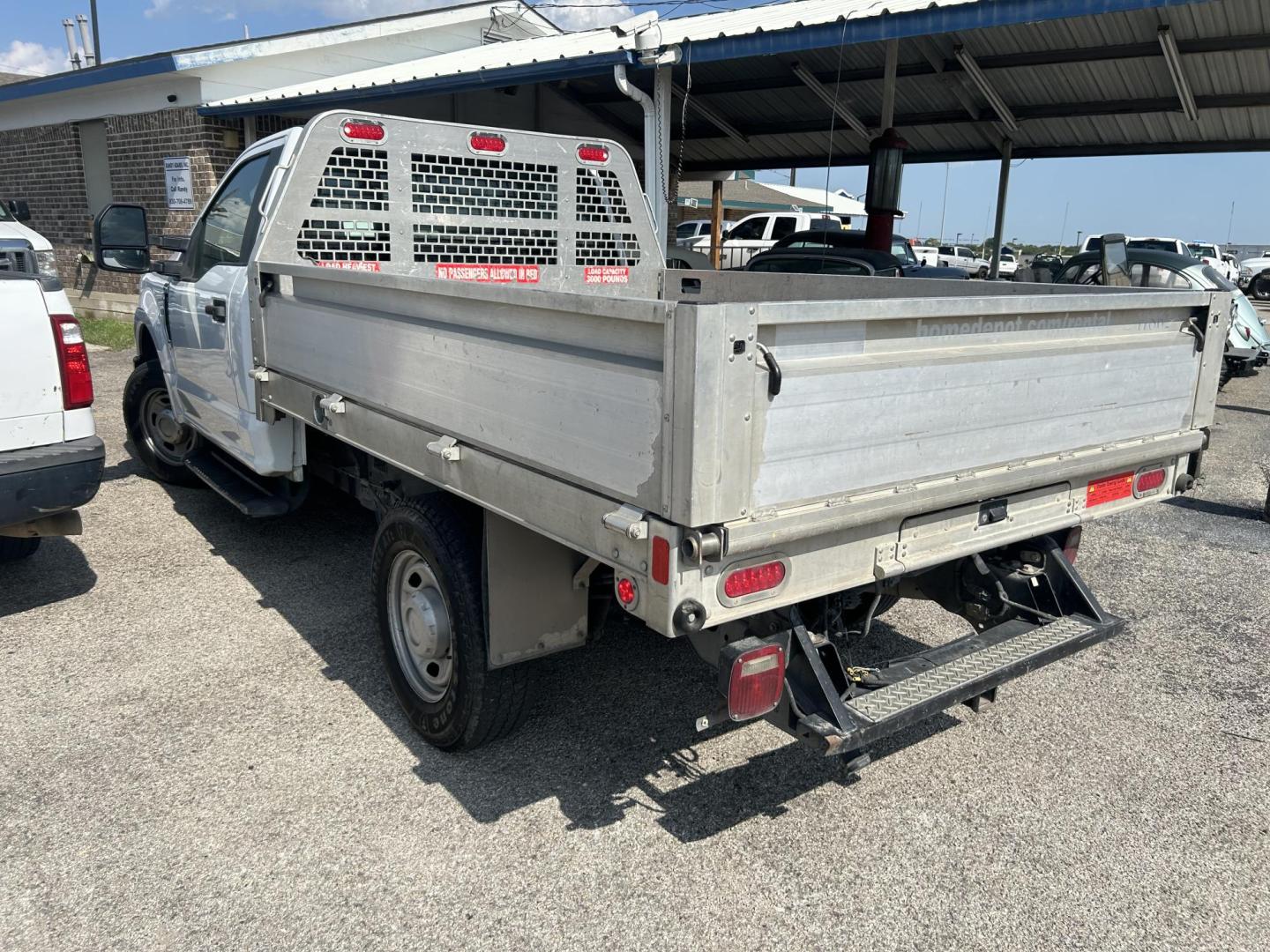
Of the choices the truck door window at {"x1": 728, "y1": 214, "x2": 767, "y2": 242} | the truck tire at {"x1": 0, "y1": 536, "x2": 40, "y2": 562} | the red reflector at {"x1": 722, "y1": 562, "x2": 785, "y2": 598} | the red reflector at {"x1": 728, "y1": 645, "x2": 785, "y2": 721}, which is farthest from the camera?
the truck door window at {"x1": 728, "y1": 214, "x2": 767, "y2": 242}

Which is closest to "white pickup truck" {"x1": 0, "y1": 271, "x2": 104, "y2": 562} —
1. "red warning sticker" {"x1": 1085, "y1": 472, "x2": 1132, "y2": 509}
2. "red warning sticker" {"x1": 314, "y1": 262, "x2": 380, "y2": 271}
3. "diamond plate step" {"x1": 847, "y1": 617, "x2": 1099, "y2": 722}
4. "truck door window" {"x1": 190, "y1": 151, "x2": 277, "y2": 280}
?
"truck door window" {"x1": 190, "y1": 151, "x2": 277, "y2": 280}

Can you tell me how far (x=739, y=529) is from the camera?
2.37 m

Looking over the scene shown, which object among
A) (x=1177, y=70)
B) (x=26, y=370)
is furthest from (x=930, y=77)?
(x=26, y=370)

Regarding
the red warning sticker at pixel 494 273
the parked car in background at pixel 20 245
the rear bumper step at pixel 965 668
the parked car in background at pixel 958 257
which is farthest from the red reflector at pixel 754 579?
the parked car in background at pixel 958 257

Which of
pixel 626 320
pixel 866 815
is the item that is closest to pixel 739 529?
pixel 626 320

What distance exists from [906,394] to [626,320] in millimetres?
859

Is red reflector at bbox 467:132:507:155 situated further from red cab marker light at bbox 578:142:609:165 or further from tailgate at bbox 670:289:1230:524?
tailgate at bbox 670:289:1230:524

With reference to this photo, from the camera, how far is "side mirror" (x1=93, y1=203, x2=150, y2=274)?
5.45m

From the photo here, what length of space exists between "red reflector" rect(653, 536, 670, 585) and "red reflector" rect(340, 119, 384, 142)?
305 centimetres

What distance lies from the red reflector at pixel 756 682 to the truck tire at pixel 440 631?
3.23 feet

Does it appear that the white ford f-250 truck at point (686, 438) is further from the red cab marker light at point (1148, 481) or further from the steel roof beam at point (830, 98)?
the steel roof beam at point (830, 98)

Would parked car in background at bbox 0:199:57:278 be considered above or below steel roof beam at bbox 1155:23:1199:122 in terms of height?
below

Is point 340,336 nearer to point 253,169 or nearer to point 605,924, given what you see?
point 253,169

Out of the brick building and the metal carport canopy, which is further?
the brick building
